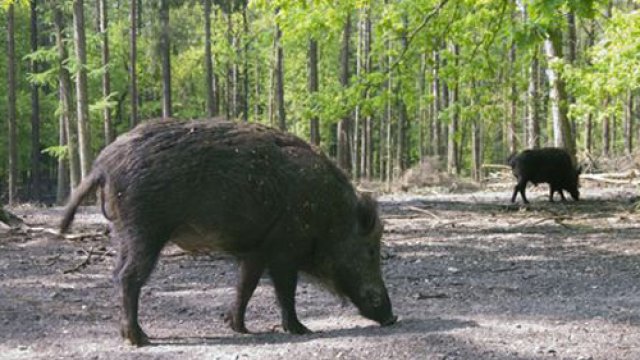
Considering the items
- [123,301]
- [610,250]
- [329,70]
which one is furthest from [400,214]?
[329,70]

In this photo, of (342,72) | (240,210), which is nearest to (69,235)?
(240,210)

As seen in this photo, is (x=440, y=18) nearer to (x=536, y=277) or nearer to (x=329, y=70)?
(x=536, y=277)

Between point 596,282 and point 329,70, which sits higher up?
point 329,70

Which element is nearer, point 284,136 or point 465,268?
point 284,136

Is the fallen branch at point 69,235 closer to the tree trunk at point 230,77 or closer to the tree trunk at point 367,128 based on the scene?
the tree trunk at point 367,128

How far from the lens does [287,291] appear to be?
517 centimetres

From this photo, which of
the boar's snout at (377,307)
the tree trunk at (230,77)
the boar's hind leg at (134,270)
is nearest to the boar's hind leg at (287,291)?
the boar's snout at (377,307)

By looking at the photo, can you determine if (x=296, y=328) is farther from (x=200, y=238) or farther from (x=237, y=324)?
(x=200, y=238)

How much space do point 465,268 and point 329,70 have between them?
38366mm

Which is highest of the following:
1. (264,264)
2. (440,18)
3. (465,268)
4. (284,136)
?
(440,18)

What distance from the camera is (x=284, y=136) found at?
5465 millimetres

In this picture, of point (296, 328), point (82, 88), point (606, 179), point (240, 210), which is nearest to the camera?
point (240, 210)

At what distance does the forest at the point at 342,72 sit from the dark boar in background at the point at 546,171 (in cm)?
109

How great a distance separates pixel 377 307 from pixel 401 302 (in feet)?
3.78
